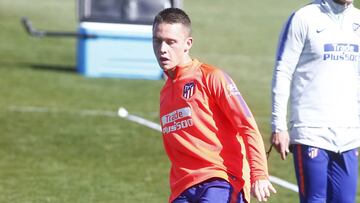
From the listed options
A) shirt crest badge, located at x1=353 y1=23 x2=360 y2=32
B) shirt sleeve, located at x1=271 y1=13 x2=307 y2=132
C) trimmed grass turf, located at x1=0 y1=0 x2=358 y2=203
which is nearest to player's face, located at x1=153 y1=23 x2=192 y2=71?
shirt sleeve, located at x1=271 y1=13 x2=307 y2=132

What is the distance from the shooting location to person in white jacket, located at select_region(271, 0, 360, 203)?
25.9 feet

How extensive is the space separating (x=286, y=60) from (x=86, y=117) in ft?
30.3

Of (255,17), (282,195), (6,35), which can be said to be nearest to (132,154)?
(282,195)

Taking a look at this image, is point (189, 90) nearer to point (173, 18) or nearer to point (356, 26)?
point (173, 18)

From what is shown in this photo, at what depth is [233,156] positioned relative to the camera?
689 cm

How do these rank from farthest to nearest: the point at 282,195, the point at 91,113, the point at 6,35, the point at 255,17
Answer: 1. the point at 255,17
2. the point at 6,35
3. the point at 91,113
4. the point at 282,195

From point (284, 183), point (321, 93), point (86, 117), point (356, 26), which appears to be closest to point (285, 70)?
point (321, 93)

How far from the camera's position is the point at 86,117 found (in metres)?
16.9

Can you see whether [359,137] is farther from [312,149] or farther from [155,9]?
[155,9]

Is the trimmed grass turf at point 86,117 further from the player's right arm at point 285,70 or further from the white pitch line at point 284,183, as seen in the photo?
the player's right arm at point 285,70

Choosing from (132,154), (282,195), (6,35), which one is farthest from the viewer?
(6,35)

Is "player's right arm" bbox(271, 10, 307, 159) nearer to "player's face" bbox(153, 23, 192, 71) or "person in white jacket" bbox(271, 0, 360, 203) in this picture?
"person in white jacket" bbox(271, 0, 360, 203)

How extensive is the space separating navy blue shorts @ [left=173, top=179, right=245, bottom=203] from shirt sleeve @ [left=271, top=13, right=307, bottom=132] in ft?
3.79

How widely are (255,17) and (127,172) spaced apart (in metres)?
21.0
